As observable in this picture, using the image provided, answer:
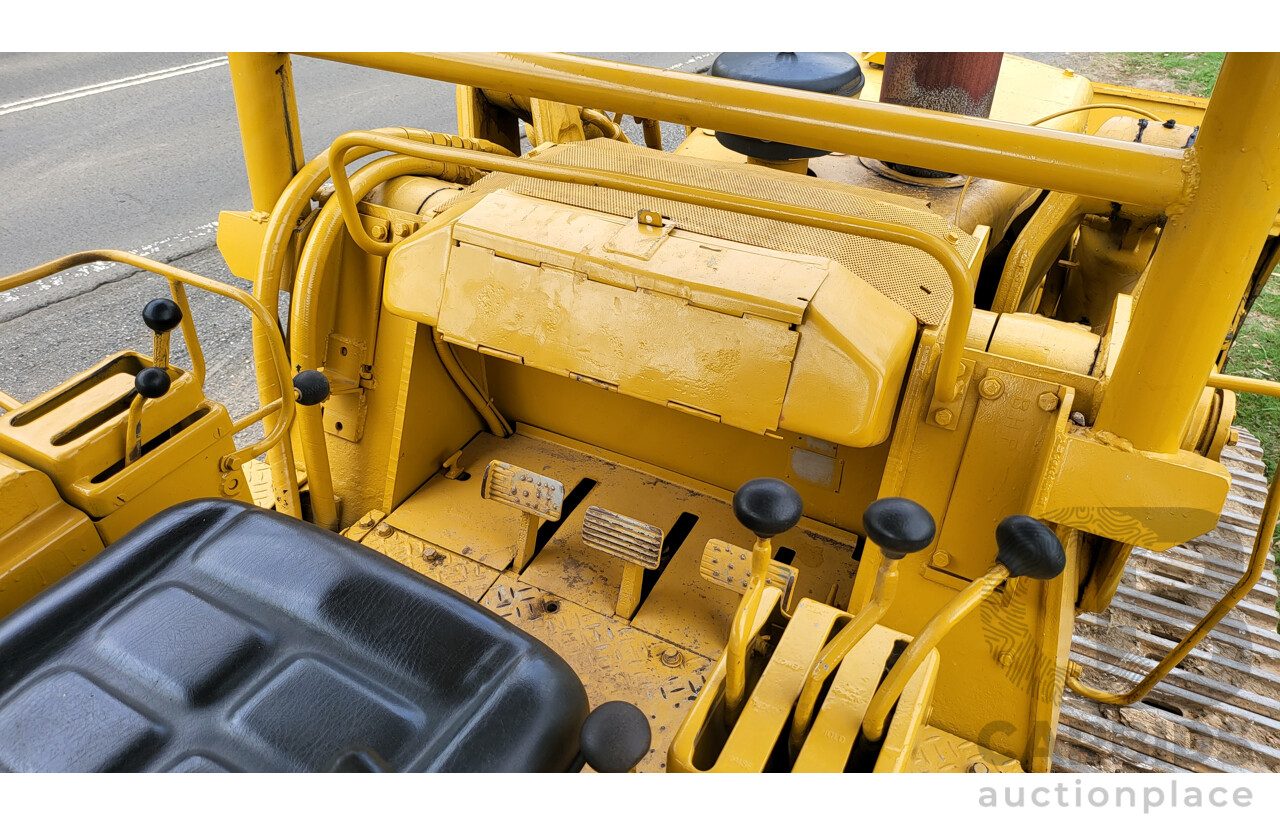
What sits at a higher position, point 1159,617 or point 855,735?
point 855,735

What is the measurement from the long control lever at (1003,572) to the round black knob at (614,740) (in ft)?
1.09

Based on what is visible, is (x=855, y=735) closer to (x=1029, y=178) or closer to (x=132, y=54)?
(x=1029, y=178)

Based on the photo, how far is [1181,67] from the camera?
821 centimetres

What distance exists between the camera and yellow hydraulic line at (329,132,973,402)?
1553 mm

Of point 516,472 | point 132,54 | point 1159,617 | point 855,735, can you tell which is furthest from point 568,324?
point 132,54

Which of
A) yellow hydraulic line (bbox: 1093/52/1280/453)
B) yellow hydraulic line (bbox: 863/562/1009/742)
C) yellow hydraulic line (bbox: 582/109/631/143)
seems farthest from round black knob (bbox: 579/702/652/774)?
yellow hydraulic line (bbox: 582/109/631/143)

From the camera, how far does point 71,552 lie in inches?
71.2

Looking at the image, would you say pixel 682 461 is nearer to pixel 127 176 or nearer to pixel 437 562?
pixel 437 562

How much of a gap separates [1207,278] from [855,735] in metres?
0.95

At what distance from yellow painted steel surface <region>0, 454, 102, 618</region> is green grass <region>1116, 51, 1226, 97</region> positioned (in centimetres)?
864

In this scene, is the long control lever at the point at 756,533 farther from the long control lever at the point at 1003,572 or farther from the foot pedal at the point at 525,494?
the foot pedal at the point at 525,494

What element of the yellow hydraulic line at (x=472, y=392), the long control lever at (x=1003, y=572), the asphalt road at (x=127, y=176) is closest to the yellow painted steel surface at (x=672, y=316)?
the yellow hydraulic line at (x=472, y=392)

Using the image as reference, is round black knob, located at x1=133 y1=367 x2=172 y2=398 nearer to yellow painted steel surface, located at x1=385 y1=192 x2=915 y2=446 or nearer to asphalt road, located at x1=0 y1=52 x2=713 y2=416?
yellow painted steel surface, located at x1=385 y1=192 x2=915 y2=446

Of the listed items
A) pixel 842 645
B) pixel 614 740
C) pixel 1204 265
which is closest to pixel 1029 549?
pixel 842 645
